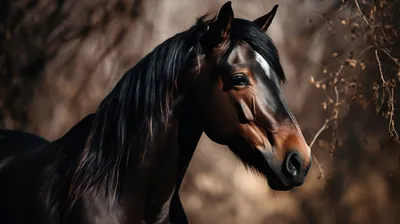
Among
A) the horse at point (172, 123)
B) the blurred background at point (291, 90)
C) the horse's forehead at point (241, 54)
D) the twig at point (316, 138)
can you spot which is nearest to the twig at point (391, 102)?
the blurred background at point (291, 90)

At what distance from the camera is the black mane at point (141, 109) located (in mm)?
2928

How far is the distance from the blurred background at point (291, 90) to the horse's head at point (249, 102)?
7.92 ft

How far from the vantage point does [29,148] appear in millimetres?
3811

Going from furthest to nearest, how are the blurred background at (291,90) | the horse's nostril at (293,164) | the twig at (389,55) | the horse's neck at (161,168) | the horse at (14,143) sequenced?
the blurred background at (291,90)
the twig at (389,55)
the horse at (14,143)
the horse's neck at (161,168)
the horse's nostril at (293,164)

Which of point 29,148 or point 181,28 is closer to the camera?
point 29,148

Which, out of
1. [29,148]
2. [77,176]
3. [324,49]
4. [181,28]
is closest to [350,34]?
[324,49]

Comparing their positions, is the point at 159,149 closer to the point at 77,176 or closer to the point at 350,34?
the point at 77,176

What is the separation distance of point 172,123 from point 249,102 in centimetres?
34

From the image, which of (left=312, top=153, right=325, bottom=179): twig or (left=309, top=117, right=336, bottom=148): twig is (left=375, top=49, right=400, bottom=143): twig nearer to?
(left=309, top=117, right=336, bottom=148): twig

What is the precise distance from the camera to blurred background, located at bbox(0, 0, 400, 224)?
5.48m

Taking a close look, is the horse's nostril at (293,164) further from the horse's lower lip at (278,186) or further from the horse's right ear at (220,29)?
the horse's right ear at (220,29)

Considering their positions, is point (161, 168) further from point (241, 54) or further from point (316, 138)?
point (316, 138)

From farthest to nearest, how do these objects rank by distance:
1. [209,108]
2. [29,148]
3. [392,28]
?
[392,28] → [29,148] → [209,108]

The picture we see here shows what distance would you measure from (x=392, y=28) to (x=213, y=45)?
9.66 feet
